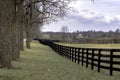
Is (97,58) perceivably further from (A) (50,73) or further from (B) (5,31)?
(B) (5,31)

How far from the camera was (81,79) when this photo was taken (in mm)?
14281

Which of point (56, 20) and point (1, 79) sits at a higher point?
point (56, 20)

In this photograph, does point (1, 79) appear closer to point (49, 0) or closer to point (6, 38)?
point (6, 38)

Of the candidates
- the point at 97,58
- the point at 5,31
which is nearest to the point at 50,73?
the point at 5,31

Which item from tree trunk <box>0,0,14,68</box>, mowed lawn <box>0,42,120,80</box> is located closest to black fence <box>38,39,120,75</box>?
mowed lawn <box>0,42,120,80</box>

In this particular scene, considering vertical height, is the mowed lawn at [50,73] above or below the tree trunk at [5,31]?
below

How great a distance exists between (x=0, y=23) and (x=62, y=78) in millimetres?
4293

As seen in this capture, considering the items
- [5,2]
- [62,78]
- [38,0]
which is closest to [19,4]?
[38,0]

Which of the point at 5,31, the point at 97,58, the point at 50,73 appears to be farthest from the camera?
the point at 97,58

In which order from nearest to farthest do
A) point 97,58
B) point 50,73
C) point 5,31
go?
point 50,73 → point 5,31 → point 97,58

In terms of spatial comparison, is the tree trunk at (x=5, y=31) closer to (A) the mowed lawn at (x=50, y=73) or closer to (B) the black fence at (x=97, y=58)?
(A) the mowed lawn at (x=50, y=73)

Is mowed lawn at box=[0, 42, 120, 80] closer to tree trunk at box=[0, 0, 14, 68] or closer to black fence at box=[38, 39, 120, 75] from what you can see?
black fence at box=[38, 39, 120, 75]

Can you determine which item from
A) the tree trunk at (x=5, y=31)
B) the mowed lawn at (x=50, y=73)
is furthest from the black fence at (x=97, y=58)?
the tree trunk at (x=5, y=31)

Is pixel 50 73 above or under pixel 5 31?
under
